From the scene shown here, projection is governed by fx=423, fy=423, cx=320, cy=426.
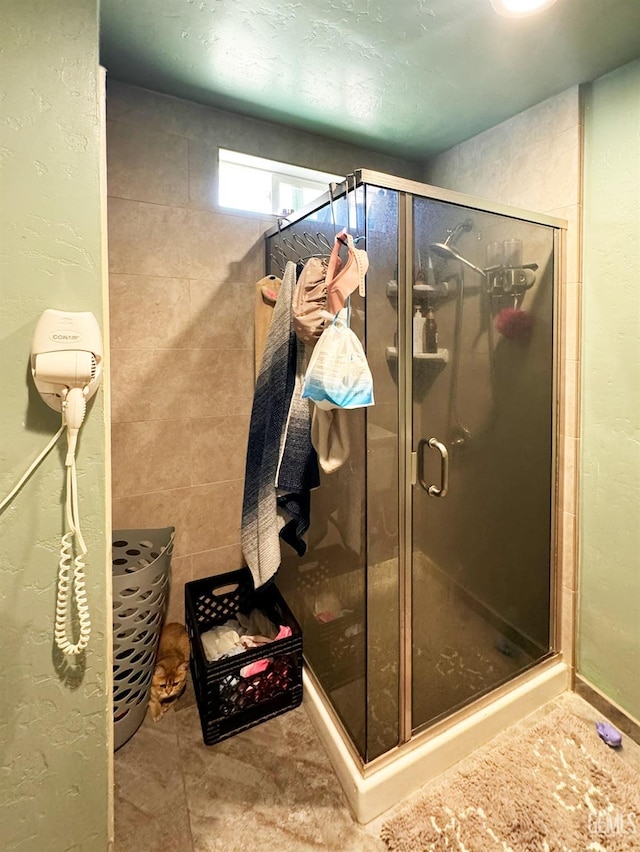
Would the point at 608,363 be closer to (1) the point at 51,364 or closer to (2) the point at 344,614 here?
(2) the point at 344,614

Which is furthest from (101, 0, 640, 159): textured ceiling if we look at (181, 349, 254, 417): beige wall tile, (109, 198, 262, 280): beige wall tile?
(181, 349, 254, 417): beige wall tile

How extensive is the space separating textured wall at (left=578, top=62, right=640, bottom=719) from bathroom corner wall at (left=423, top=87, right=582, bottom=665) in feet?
0.10

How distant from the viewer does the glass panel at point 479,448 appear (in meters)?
1.23

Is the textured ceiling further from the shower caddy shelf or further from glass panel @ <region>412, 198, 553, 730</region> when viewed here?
the shower caddy shelf

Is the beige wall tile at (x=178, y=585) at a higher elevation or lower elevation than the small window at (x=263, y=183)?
lower

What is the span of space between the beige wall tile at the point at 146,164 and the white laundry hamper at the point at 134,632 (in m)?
1.22

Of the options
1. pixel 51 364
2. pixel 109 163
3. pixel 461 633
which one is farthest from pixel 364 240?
pixel 461 633

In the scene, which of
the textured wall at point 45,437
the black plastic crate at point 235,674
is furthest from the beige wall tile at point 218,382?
the textured wall at point 45,437

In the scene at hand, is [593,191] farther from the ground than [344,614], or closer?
farther from the ground

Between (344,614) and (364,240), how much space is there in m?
1.08

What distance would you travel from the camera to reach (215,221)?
1600 millimetres

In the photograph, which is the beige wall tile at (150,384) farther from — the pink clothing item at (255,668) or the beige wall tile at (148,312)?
the pink clothing item at (255,668)

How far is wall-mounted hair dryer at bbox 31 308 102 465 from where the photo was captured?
0.75 meters

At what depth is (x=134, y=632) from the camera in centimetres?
132
